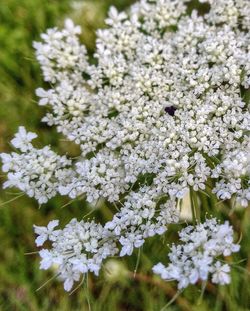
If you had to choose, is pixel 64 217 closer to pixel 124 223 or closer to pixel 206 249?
pixel 124 223

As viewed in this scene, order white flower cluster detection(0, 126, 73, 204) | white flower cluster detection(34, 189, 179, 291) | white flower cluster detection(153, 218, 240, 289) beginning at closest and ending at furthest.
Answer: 1. white flower cluster detection(153, 218, 240, 289)
2. white flower cluster detection(34, 189, 179, 291)
3. white flower cluster detection(0, 126, 73, 204)

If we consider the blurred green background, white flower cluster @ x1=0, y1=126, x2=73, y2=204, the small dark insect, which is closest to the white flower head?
white flower cluster @ x1=0, y1=126, x2=73, y2=204

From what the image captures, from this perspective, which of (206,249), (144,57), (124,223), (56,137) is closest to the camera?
(206,249)

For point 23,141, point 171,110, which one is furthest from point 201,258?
point 23,141

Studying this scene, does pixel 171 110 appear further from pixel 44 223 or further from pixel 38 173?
pixel 44 223

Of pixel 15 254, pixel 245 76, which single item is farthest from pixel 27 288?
pixel 245 76

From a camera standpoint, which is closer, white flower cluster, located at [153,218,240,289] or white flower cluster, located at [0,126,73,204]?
white flower cluster, located at [153,218,240,289]

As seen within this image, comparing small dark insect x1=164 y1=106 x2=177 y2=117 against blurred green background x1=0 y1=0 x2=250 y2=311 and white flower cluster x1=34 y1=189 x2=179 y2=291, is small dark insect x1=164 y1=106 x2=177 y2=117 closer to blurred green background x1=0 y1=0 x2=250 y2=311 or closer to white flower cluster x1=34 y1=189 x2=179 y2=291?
white flower cluster x1=34 y1=189 x2=179 y2=291

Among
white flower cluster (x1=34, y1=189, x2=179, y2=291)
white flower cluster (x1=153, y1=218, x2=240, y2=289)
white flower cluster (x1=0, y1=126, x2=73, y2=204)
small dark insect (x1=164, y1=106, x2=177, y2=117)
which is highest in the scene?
small dark insect (x1=164, y1=106, x2=177, y2=117)

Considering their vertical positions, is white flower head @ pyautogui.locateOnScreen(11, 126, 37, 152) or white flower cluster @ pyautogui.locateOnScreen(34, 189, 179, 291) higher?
white flower head @ pyautogui.locateOnScreen(11, 126, 37, 152)
